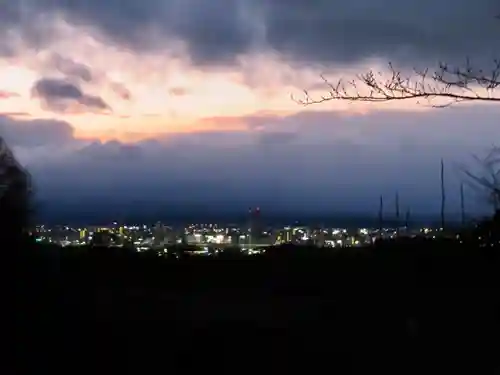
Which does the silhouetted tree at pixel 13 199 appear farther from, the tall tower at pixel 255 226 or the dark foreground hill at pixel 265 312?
the tall tower at pixel 255 226

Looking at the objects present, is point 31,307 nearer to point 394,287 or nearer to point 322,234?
point 394,287

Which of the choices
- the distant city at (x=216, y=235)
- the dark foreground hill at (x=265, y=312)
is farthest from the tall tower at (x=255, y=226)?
the dark foreground hill at (x=265, y=312)

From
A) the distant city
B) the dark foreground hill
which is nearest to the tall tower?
the distant city

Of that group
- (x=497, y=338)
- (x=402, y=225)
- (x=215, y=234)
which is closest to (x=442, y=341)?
(x=497, y=338)

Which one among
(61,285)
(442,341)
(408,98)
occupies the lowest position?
(442,341)

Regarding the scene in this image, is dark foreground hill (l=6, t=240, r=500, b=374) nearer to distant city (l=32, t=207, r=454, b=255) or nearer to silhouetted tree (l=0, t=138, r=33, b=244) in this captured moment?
silhouetted tree (l=0, t=138, r=33, b=244)

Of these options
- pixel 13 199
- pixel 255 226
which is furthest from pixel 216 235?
pixel 13 199

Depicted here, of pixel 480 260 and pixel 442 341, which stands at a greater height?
pixel 480 260

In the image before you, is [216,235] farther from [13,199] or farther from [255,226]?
[13,199]
